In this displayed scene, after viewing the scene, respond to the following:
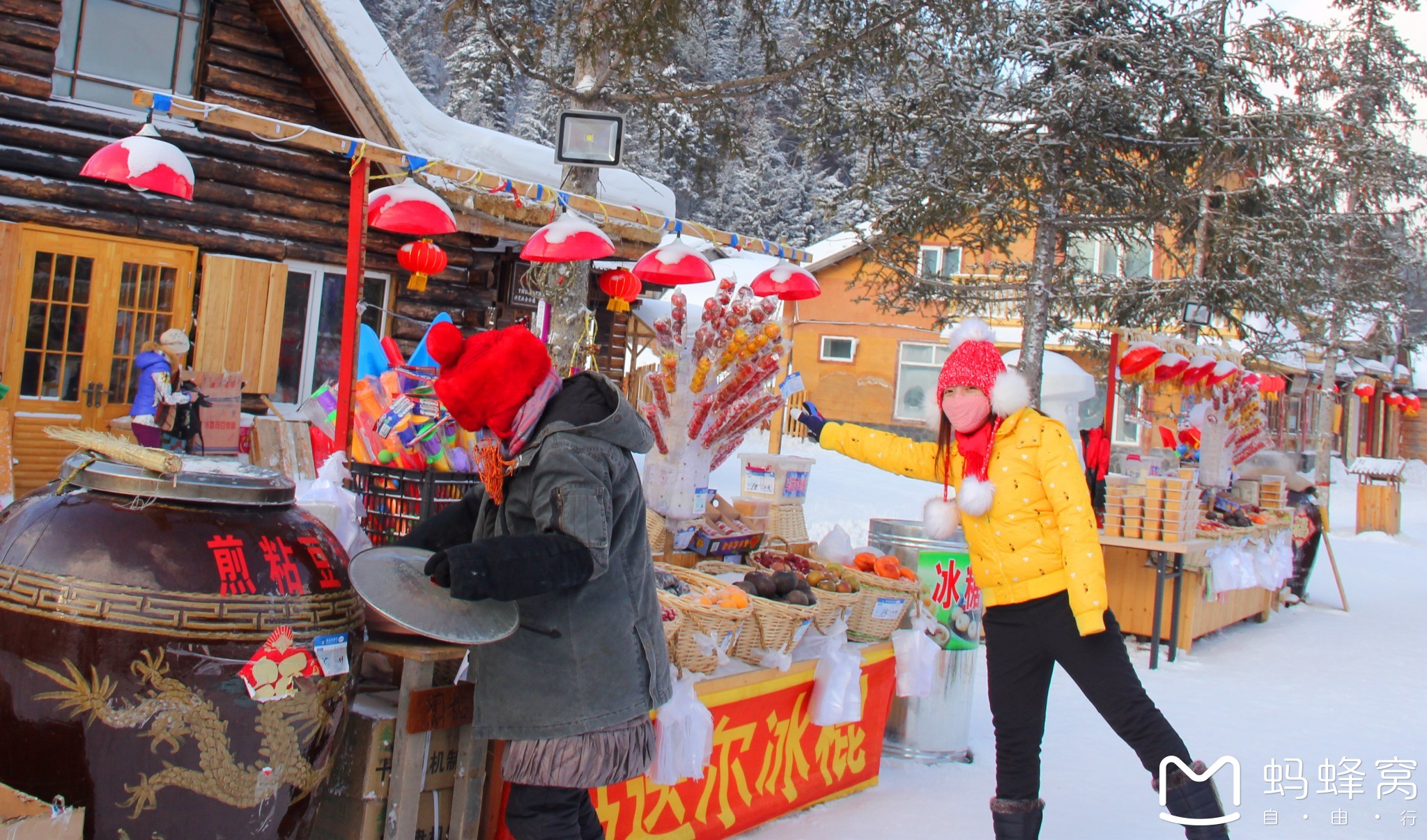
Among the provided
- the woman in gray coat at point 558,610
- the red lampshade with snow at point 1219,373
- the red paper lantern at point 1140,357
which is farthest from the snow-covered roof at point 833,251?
the woman in gray coat at point 558,610

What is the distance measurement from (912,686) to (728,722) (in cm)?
135

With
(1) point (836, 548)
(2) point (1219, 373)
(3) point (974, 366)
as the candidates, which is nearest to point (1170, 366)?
(2) point (1219, 373)

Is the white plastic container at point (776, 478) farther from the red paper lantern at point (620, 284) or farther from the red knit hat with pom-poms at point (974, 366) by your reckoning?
the red paper lantern at point (620, 284)

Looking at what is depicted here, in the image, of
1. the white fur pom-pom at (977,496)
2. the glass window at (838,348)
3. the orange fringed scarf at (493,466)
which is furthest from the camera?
the glass window at (838,348)

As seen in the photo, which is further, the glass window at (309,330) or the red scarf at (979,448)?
the glass window at (309,330)

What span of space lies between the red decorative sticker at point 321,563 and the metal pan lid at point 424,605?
8cm

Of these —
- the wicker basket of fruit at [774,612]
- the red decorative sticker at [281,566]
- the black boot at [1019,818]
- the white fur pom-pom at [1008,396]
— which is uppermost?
the white fur pom-pom at [1008,396]

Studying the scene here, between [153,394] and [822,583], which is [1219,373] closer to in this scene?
[822,583]

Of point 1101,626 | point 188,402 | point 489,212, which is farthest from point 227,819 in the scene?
point 489,212

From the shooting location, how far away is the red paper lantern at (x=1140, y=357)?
9.90 metres

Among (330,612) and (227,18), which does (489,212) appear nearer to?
(227,18)

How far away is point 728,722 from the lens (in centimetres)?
380

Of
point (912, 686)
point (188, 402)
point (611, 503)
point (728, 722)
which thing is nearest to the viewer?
point (611, 503)

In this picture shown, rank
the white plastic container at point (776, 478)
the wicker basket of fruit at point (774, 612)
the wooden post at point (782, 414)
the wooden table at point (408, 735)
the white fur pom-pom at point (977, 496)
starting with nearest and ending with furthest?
the wooden table at point (408, 735) < the white fur pom-pom at point (977, 496) < the wicker basket of fruit at point (774, 612) < the white plastic container at point (776, 478) < the wooden post at point (782, 414)
